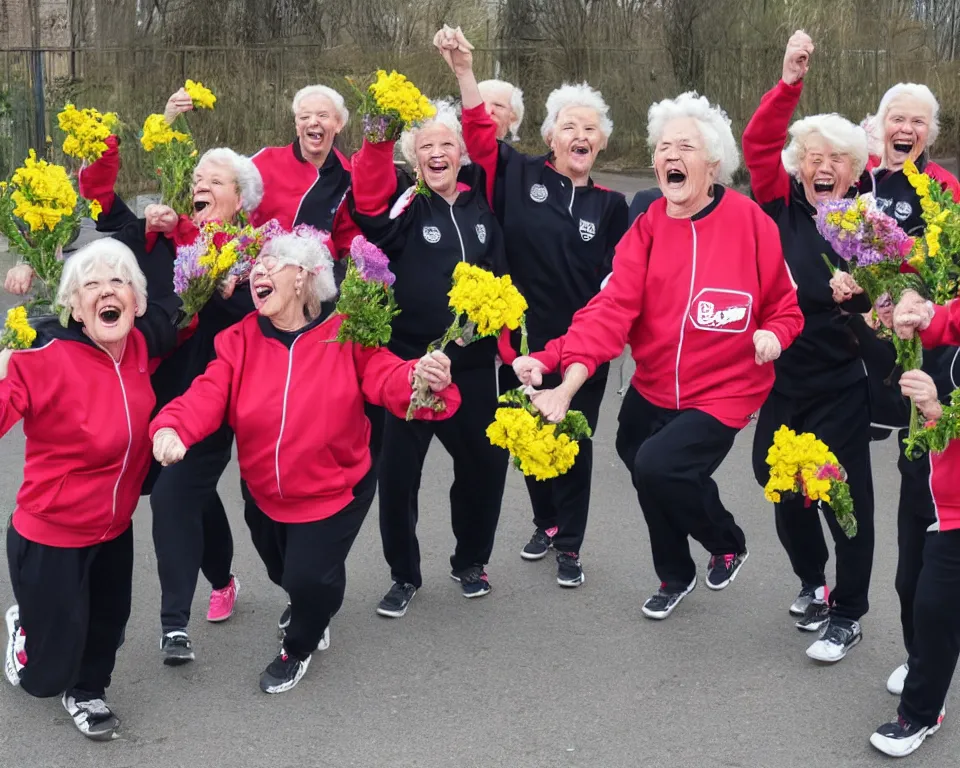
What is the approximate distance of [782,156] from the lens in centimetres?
553

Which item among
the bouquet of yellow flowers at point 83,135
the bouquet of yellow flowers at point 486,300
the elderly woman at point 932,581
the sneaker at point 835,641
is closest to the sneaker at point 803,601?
the sneaker at point 835,641

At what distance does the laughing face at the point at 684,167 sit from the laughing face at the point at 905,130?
1.20m

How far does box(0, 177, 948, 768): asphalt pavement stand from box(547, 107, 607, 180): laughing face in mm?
1856

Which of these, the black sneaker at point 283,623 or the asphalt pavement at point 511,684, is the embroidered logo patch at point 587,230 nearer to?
the asphalt pavement at point 511,684

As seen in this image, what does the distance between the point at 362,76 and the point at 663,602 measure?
37.7 ft

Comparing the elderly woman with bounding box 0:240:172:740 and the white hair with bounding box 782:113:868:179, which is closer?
the elderly woman with bounding box 0:240:172:740

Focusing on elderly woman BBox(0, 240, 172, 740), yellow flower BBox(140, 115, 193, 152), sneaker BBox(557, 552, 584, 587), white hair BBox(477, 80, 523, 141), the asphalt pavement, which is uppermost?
white hair BBox(477, 80, 523, 141)

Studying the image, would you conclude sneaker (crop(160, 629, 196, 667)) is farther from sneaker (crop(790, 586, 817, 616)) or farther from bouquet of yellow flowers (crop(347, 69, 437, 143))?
sneaker (crop(790, 586, 817, 616))

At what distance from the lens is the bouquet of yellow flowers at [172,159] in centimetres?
561

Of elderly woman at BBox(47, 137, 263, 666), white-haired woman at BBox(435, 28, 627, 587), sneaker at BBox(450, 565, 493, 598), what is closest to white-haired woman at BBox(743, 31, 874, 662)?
white-haired woman at BBox(435, 28, 627, 587)

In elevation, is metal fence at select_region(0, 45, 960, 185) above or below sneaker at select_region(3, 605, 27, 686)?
above

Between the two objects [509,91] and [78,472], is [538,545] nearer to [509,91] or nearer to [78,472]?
[509,91]

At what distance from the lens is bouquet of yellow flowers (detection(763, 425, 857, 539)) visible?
4.81 metres

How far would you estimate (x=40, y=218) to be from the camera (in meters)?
4.91
